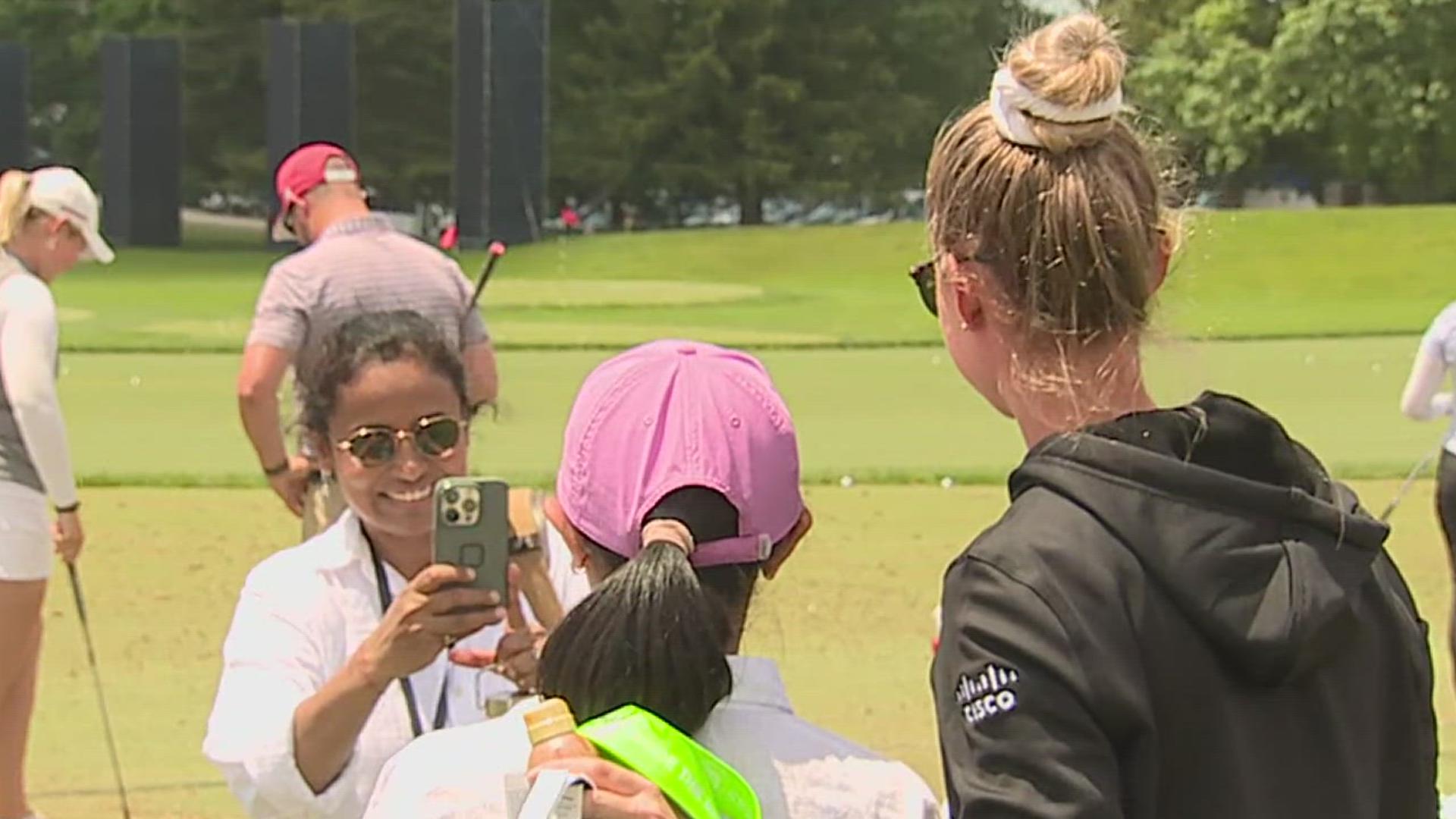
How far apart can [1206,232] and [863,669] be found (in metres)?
5.61

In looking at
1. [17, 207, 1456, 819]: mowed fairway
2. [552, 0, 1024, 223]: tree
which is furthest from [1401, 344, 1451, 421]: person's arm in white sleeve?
[552, 0, 1024, 223]: tree

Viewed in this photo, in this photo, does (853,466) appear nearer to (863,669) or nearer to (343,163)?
(863,669)

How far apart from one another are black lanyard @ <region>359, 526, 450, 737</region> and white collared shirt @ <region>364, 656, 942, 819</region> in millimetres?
1012

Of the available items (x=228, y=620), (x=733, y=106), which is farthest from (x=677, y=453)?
(x=733, y=106)

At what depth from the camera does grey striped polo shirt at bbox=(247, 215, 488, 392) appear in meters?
6.16

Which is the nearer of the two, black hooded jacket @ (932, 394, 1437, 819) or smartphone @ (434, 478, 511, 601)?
black hooded jacket @ (932, 394, 1437, 819)

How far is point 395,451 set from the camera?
3.43m

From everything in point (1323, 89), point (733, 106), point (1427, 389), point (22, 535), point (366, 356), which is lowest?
point (733, 106)

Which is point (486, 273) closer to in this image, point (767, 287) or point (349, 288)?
point (349, 288)

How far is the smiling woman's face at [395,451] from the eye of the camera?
3344mm

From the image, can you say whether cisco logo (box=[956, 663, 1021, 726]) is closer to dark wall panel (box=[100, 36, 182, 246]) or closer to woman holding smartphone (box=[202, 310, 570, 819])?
woman holding smartphone (box=[202, 310, 570, 819])

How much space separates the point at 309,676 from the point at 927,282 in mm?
1248

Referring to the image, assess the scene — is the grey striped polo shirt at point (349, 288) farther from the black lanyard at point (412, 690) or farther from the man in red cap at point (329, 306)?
the black lanyard at point (412, 690)

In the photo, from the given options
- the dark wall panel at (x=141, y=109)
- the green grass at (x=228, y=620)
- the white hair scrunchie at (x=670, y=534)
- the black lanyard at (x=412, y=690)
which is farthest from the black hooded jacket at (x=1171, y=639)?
the dark wall panel at (x=141, y=109)
